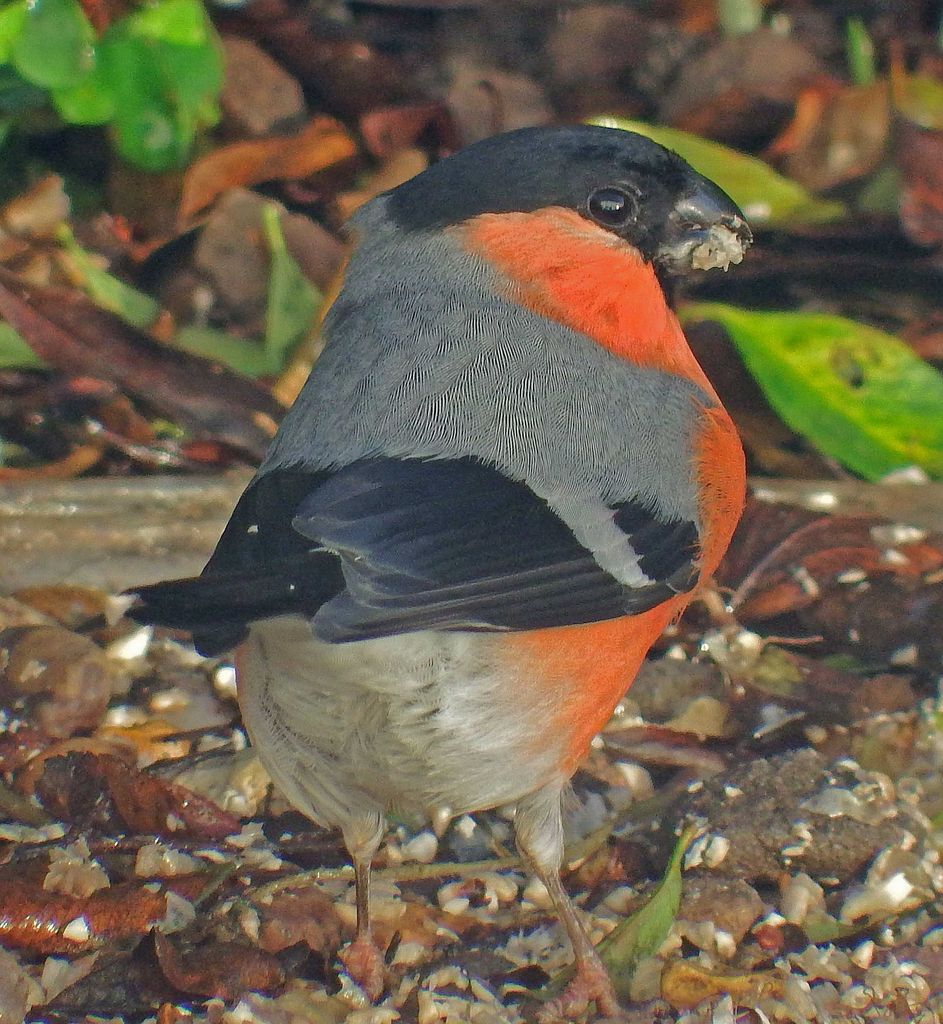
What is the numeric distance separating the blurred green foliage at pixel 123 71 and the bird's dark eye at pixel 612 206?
5.73 ft

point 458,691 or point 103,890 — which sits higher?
point 458,691

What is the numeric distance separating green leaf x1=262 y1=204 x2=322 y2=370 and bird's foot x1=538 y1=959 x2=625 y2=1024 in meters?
2.21

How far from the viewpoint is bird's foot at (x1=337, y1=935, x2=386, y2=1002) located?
120 inches

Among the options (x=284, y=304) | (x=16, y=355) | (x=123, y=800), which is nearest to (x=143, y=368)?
(x=16, y=355)

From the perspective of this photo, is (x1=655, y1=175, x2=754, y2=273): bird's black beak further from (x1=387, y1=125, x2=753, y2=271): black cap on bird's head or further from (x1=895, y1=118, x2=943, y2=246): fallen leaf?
(x1=895, y1=118, x2=943, y2=246): fallen leaf

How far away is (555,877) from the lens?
128 inches

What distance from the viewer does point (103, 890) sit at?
10.2 feet

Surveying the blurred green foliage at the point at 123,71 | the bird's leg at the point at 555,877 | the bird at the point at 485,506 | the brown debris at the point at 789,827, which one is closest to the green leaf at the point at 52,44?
the blurred green foliage at the point at 123,71

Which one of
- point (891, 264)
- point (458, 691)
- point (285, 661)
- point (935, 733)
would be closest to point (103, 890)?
point (285, 661)

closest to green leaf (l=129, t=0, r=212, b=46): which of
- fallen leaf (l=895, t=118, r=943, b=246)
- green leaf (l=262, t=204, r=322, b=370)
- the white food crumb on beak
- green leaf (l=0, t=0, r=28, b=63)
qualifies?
green leaf (l=0, t=0, r=28, b=63)

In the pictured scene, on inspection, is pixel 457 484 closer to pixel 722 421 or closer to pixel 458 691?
pixel 458 691

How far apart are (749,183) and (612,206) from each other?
6.31ft

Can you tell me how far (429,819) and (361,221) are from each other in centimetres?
135

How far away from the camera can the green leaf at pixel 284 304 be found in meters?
4.75
